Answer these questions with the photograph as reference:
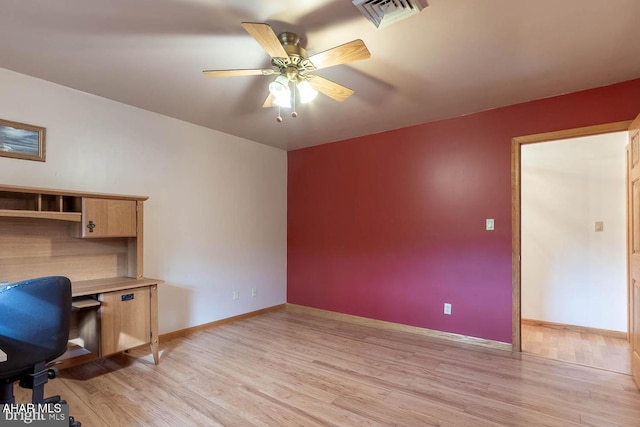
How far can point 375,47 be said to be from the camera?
2.16 metres

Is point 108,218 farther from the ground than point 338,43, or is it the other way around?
point 338,43

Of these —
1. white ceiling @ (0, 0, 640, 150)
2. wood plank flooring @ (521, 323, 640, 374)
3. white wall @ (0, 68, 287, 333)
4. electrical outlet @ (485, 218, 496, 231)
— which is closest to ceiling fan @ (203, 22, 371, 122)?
white ceiling @ (0, 0, 640, 150)

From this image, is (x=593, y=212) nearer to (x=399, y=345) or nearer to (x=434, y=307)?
(x=434, y=307)

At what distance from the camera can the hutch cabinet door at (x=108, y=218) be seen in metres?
2.52

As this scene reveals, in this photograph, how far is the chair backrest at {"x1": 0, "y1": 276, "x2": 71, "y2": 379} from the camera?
5.16 feet

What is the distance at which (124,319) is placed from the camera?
2.58m

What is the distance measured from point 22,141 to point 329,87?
8.13 ft

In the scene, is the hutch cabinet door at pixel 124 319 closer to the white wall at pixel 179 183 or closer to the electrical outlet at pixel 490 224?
the white wall at pixel 179 183

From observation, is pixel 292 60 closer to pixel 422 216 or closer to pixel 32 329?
pixel 32 329

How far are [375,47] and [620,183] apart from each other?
341cm

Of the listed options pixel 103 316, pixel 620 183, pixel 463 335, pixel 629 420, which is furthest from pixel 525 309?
pixel 103 316

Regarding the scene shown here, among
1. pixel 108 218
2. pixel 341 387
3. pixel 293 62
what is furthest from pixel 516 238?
pixel 108 218

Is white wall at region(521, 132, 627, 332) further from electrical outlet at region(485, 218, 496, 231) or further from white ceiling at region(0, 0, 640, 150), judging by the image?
white ceiling at region(0, 0, 640, 150)

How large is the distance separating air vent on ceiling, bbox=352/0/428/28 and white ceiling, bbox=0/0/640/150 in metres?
0.12
